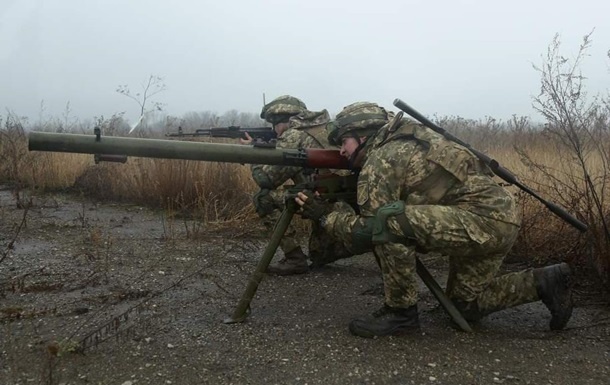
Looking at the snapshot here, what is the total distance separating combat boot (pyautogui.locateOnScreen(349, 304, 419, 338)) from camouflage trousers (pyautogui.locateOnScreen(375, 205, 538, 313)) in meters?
0.07

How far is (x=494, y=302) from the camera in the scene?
3646 mm

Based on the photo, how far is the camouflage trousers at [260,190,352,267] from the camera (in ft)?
16.5

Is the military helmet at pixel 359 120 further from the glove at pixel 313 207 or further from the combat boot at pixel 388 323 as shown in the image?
the combat boot at pixel 388 323

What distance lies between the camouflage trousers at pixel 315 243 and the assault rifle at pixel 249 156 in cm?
123

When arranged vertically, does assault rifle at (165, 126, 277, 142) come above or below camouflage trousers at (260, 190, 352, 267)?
above

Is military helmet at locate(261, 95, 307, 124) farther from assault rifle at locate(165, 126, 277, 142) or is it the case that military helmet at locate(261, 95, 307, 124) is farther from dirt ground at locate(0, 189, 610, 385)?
dirt ground at locate(0, 189, 610, 385)

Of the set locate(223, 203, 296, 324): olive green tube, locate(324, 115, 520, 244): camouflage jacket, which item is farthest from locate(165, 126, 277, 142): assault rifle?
locate(324, 115, 520, 244): camouflage jacket

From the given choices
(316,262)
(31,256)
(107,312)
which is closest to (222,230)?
(316,262)

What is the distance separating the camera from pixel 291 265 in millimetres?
4980

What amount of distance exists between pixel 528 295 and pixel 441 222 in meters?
0.84

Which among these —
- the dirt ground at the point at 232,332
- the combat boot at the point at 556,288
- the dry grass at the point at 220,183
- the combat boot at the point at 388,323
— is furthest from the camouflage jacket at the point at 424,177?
the dry grass at the point at 220,183

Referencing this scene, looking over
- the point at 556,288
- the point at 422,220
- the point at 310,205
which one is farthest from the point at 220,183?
the point at 556,288

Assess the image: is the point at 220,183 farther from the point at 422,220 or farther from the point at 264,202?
the point at 422,220

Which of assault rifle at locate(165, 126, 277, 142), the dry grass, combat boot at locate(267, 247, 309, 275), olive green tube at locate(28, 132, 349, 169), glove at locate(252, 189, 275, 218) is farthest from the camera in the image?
assault rifle at locate(165, 126, 277, 142)
